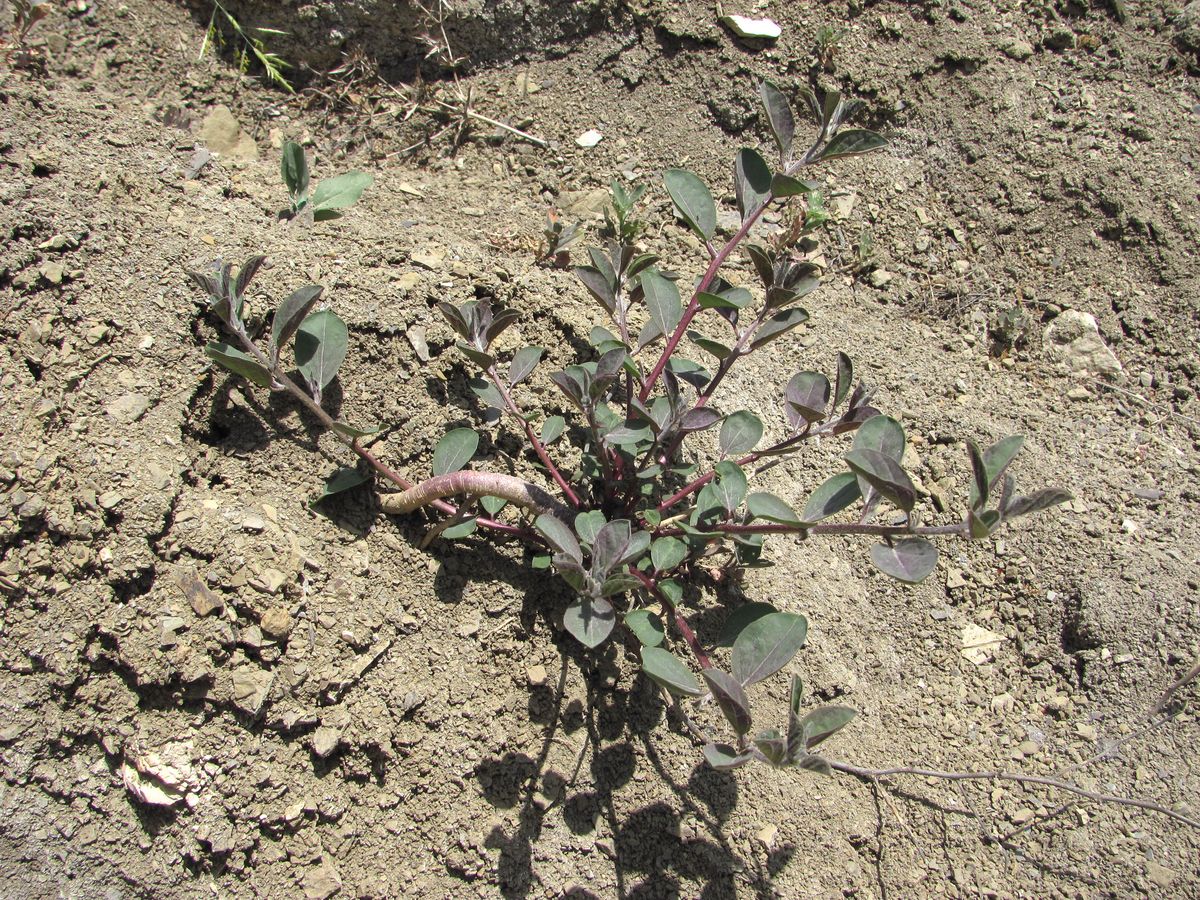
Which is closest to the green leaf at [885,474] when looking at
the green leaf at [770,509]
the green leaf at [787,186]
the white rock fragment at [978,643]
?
the green leaf at [770,509]

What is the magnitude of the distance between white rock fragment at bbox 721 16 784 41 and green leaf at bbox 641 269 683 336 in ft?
6.20

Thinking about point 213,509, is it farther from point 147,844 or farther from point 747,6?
point 747,6

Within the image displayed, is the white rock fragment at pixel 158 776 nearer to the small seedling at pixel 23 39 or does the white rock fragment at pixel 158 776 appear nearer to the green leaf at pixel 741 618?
the green leaf at pixel 741 618

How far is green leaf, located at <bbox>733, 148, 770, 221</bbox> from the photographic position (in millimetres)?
2295

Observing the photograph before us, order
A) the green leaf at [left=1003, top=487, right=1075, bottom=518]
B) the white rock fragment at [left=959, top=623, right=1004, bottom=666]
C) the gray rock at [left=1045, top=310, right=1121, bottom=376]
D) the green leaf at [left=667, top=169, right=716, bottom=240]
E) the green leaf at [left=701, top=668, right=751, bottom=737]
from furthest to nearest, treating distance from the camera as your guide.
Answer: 1. the gray rock at [left=1045, top=310, right=1121, bottom=376]
2. the white rock fragment at [left=959, top=623, right=1004, bottom=666]
3. the green leaf at [left=667, top=169, right=716, bottom=240]
4. the green leaf at [left=701, top=668, right=751, bottom=737]
5. the green leaf at [left=1003, top=487, right=1075, bottom=518]

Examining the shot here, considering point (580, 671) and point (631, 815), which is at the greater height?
point (580, 671)

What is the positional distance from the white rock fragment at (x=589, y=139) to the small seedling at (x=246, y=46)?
124cm

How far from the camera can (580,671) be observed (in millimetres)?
2312

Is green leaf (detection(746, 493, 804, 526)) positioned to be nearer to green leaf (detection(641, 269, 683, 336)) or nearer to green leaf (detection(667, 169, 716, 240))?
green leaf (detection(641, 269, 683, 336))

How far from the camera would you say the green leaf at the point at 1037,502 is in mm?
1641

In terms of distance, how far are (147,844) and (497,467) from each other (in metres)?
1.24

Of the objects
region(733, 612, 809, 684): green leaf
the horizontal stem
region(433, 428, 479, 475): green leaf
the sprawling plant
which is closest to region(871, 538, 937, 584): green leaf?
the sprawling plant

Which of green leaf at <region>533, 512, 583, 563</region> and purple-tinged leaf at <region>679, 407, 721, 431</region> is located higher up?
purple-tinged leaf at <region>679, 407, 721, 431</region>

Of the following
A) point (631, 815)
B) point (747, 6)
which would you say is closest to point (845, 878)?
point (631, 815)
